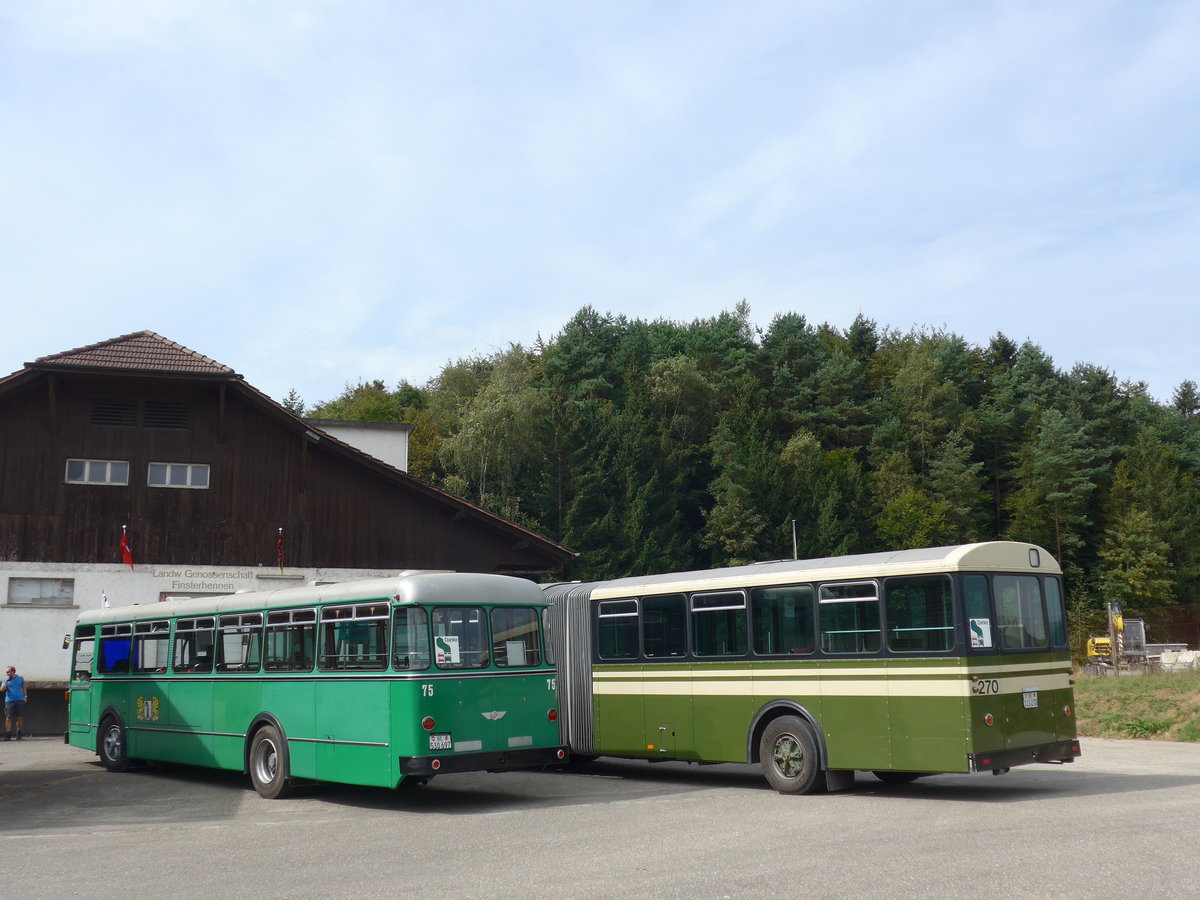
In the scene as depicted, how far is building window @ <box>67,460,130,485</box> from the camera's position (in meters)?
29.7

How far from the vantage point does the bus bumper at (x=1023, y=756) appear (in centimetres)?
1305

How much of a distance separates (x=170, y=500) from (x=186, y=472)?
0.82 m

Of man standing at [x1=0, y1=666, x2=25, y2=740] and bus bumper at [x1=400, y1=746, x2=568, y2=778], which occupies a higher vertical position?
man standing at [x1=0, y1=666, x2=25, y2=740]

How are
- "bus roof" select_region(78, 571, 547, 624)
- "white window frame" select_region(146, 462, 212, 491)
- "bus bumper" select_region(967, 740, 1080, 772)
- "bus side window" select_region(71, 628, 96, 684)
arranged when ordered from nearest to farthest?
"bus bumper" select_region(967, 740, 1080, 772) < "bus roof" select_region(78, 571, 547, 624) < "bus side window" select_region(71, 628, 96, 684) < "white window frame" select_region(146, 462, 212, 491)

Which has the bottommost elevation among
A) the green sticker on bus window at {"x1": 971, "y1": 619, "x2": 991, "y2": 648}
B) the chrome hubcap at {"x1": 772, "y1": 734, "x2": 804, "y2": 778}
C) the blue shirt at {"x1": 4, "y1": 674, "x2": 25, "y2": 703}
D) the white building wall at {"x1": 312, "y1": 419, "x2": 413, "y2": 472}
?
the chrome hubcap at {"x1": 772, "y1": 734, "x2": 804, "y2": 778}

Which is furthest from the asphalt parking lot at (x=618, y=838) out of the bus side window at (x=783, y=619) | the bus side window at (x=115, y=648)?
the bus side window at (x=115, y=648)

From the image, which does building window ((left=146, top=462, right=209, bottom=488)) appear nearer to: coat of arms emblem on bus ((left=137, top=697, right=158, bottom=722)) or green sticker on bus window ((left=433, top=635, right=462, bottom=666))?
coat of arms emblem on bus ((left=137, top=697, right=158, bottom=722))

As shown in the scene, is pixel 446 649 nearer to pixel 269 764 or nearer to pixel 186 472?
pixel 269 764

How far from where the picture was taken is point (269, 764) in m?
15.6

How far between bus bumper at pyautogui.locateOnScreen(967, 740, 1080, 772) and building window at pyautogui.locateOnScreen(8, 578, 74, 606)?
2291 cm

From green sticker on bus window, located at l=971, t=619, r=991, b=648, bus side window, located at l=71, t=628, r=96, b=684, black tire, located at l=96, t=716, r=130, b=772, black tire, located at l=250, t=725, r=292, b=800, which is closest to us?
green sticker on bus window, located at l=971, t=619, r=991, b=648

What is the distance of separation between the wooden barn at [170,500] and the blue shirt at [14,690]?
155 centimetres

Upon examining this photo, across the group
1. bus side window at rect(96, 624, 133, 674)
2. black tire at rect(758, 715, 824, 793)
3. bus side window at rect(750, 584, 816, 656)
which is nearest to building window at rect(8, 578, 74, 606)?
bus side window at rect(96, 624, 133, 674)

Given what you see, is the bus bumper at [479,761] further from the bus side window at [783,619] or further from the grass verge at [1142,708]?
the grass verge at [1142,708]
